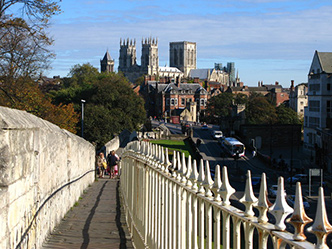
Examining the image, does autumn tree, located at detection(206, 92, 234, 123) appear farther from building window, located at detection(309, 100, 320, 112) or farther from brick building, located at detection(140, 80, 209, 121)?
building window, located at detection(309, 100, 320, 112)

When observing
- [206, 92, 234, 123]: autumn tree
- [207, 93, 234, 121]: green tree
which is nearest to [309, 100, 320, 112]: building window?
[206, 92, 234, 123]: autumn tree

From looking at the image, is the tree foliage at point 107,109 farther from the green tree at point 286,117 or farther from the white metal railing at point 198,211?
the white metal railing at point 198,211

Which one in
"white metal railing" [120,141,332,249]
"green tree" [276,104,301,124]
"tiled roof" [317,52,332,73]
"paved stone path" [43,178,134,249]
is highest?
"tiled roof" [317,52,332,73]

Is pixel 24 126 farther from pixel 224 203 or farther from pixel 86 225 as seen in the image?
pixel 86 225

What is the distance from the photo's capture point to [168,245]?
5.41 meters

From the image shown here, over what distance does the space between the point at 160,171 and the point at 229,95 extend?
4262 inches

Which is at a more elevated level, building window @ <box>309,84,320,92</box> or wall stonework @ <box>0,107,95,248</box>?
building window @ <box>309,84,320,92</box>

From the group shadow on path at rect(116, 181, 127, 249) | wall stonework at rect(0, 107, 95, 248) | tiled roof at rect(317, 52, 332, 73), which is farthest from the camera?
tiled roof at rect(317, 52, 332, 73)

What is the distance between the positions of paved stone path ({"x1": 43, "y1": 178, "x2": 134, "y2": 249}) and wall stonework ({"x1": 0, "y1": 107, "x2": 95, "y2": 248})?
8.4 inches

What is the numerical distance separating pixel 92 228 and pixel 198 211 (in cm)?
365

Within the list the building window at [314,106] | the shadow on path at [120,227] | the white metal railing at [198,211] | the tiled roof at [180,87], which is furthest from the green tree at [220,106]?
the white metal railing at [198,211]

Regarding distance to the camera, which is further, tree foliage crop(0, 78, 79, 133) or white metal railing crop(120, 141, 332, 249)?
tree foliage crop(0, 78, 79, 133)

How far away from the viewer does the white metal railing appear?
2.54m

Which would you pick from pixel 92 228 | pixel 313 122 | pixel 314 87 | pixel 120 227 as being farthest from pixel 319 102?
pixel 92 228
